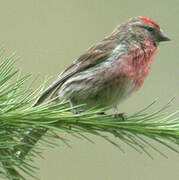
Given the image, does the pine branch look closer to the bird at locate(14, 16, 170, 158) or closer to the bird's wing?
the bird at locate(14, 16, 170, 158)

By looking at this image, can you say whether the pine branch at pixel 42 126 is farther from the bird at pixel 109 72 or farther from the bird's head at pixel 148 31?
the bird's head at pixel 148 31

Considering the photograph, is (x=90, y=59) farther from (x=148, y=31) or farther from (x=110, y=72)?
(x=148, y=31)

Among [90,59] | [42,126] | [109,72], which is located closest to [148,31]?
[90,59]

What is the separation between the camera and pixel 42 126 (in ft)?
7.34

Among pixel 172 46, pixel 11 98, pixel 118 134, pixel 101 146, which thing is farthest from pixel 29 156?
pixel 172 46

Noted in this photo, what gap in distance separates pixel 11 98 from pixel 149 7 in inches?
164

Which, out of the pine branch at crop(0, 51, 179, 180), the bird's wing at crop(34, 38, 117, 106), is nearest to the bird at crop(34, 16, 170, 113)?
the bird's wing at crop(34, 38, 117, 106)

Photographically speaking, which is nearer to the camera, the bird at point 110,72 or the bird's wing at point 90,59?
the bird at point 110,72

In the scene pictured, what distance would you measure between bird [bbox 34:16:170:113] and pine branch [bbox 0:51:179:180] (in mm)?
999

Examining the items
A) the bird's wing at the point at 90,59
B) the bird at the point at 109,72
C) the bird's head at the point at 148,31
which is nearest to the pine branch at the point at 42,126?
the bird at the point at 109,72

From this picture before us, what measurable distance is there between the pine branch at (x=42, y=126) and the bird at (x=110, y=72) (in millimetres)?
999

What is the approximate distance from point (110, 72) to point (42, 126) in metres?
1.51

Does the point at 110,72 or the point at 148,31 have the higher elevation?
the point at 148,31

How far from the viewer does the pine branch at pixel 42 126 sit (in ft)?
7.19
